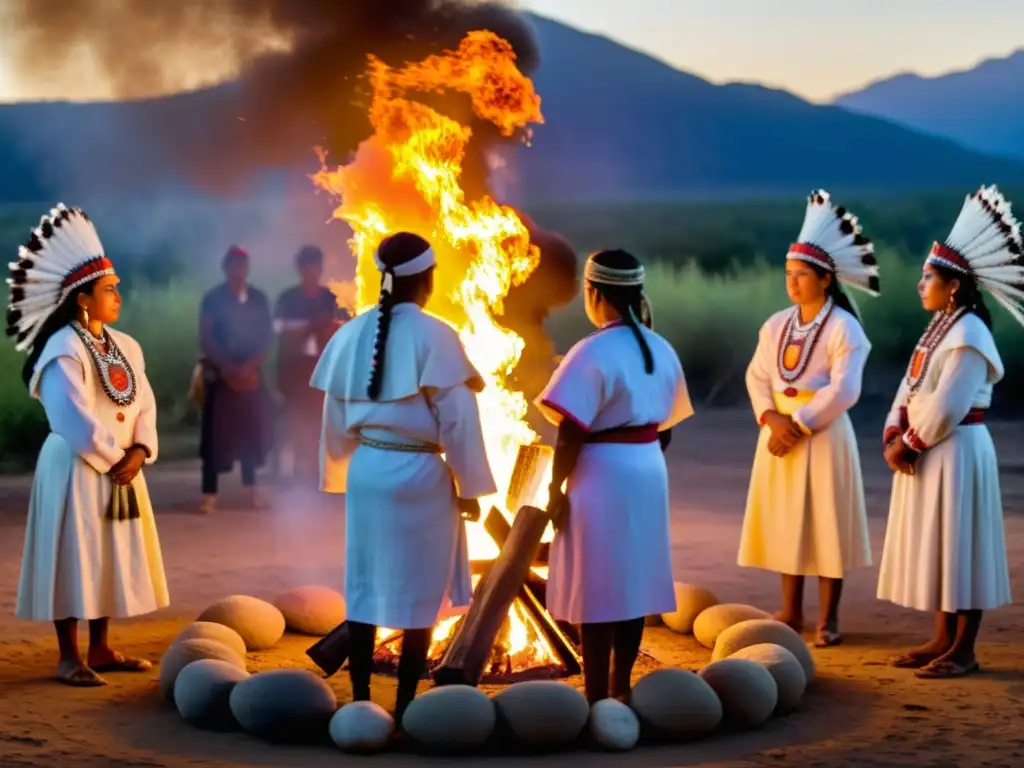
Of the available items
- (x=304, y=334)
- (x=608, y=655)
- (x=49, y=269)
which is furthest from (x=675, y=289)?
(x=608, y=655)

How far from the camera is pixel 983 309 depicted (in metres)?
7.68

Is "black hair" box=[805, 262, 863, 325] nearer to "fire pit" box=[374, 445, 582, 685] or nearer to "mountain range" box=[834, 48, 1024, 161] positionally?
"fire pit" box=[374, 445, 582, 685]

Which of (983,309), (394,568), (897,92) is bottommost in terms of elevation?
(394,568)

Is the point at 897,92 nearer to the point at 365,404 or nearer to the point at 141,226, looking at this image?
the point at 141,226

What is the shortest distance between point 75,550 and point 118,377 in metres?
0.85

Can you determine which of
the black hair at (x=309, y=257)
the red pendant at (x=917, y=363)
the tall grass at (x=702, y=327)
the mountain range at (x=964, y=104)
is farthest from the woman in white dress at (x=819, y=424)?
the mountain range at (x=964, y=104)

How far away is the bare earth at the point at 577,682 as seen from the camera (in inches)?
241

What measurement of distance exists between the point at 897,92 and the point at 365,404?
2541cm

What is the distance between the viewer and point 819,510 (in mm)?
8336

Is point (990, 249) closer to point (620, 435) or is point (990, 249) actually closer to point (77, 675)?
point (620, 435)

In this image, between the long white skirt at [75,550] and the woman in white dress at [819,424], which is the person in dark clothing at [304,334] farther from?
the long white skirt at [75,550]

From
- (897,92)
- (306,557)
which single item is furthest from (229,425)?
(897,92)

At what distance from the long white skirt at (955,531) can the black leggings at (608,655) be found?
1646 millimetres

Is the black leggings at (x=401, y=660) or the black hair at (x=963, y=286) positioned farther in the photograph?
the black hair at (x=963, y=286)
